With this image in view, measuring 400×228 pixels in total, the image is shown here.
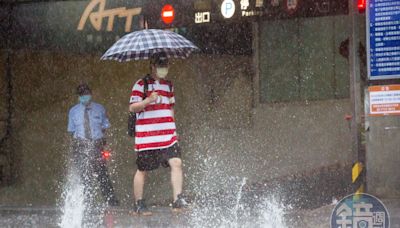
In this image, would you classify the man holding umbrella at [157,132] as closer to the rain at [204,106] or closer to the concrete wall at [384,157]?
the rain at [204,106]

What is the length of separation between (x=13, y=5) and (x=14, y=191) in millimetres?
3144

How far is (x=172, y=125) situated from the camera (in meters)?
9.20

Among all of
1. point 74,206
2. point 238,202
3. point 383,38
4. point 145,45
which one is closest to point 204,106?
point 238,202

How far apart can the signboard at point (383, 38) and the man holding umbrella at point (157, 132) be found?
2.43 m

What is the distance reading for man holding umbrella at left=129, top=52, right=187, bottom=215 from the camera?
9078mm

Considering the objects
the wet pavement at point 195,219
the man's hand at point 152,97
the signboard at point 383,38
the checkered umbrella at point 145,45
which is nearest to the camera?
the wet pavement at point 195,219

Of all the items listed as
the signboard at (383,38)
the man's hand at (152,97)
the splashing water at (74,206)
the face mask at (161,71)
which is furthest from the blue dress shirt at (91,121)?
the signboard at (383,38)

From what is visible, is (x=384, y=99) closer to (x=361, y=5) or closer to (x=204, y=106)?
(x=361, y=5)

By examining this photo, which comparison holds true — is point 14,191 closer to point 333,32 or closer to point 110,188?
point 110,188

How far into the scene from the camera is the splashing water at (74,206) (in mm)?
9055

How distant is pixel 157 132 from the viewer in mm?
9133

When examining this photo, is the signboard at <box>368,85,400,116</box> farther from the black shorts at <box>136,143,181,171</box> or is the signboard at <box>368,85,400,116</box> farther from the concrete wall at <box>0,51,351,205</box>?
the concrete wall at <box>0,51,351,205</box>

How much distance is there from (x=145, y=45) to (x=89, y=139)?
202 centimetres

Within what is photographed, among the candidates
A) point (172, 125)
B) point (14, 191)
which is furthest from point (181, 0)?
point (14, 191)
